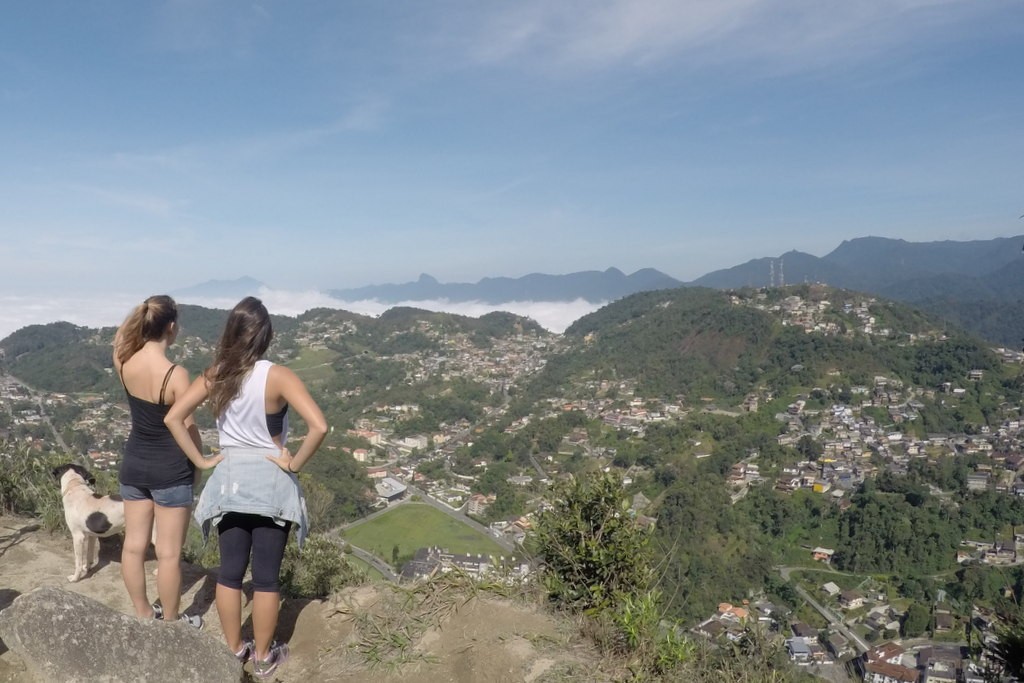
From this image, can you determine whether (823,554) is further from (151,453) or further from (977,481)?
(151,453)

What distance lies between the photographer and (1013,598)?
2820 mm

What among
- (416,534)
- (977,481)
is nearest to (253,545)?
(416,534)

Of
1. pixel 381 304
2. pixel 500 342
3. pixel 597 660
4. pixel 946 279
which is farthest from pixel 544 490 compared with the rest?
pixel 381 304

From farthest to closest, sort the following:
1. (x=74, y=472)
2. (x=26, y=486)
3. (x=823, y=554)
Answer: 1. (x=823, y=554)
2. (x=26, y=486)
3. (x=74, y=472)

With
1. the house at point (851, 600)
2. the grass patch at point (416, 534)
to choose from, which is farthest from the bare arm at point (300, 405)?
the house at point (851, 600)

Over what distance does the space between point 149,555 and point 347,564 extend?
1.29 metres

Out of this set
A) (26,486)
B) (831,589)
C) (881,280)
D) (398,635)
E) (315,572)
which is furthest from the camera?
(881,280)

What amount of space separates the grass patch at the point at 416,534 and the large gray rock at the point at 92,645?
20.2 meters

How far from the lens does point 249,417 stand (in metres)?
2.33

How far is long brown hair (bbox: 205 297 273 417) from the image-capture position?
229 cm

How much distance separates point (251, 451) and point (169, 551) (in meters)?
0.86

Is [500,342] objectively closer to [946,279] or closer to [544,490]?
[544,490]

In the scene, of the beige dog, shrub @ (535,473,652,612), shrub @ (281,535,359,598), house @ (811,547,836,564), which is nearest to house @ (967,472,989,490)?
house @ (811,547,836,564)

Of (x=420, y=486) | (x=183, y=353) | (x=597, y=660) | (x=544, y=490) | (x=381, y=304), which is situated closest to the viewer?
(x=597, y=660)
